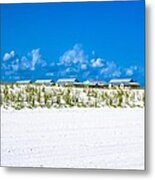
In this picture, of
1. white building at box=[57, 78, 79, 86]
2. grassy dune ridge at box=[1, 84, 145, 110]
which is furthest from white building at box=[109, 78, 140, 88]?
white building at box=[57, 78, 79, 86]

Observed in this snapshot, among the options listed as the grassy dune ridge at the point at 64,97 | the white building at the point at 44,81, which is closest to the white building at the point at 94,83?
the grassy dune ridge at the point at 64,97

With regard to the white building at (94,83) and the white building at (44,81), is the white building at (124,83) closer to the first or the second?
the white building at (94,83)

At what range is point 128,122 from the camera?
2.36 metres

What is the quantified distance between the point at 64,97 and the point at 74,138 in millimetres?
191

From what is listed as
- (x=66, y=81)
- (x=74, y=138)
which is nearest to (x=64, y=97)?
(x=66, y=81)

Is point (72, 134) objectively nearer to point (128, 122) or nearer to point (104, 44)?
point (128, 122)

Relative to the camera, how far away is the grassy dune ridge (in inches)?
93.7

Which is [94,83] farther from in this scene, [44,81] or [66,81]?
[44,81]

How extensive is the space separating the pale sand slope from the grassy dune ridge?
0.03 meters

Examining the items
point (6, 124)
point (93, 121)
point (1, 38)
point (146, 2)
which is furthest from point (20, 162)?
point (146, 2)

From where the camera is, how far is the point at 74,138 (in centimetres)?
239

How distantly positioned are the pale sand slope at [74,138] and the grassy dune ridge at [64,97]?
0.09ft

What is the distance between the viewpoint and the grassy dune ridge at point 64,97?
2379 mm

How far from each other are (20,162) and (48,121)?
23cm
